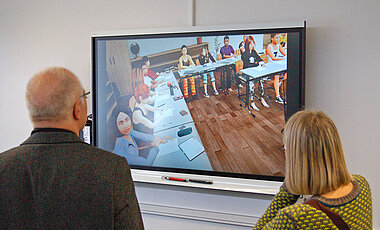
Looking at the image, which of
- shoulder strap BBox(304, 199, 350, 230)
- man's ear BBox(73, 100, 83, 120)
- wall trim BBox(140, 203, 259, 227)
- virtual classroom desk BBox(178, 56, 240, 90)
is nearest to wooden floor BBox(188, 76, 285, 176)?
virtual classroom desk BBox(178, 56, 240, 90)

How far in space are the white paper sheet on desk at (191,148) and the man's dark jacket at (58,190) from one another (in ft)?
4.05

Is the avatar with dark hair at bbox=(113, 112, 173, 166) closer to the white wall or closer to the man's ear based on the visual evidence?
the white wall

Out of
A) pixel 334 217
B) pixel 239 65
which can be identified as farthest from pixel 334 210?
pixel 239 65

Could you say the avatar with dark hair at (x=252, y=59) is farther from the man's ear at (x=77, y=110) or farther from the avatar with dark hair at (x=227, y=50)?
the man's ear at (x=77, y=110)

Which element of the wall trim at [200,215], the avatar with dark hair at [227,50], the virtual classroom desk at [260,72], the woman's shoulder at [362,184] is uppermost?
the avatar with dark hair at [227,50]

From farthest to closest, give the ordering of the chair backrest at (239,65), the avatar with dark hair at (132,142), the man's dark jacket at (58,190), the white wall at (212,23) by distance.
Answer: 1. the avatar with dark hair at (132,142)
2. the chair backrest at (239,65)
3. the white wall at (212,23)
4. the man's dark jacket at (58,190)

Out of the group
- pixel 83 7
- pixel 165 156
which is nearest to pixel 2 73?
pixel 83 7

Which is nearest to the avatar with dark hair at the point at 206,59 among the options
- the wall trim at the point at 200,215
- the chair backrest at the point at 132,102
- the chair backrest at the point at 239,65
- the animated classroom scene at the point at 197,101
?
the animated classroom scene at the point at 197,101

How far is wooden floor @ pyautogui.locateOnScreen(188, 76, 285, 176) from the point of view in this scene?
2111mm

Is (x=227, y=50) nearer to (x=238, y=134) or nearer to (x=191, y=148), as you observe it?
(x=238, y=134)

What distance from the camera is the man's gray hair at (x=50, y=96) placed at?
109cm

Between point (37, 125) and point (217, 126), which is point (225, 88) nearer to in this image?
point (217, 126)

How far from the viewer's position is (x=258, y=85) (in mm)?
2131

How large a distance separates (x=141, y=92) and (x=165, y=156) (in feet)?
1.65
